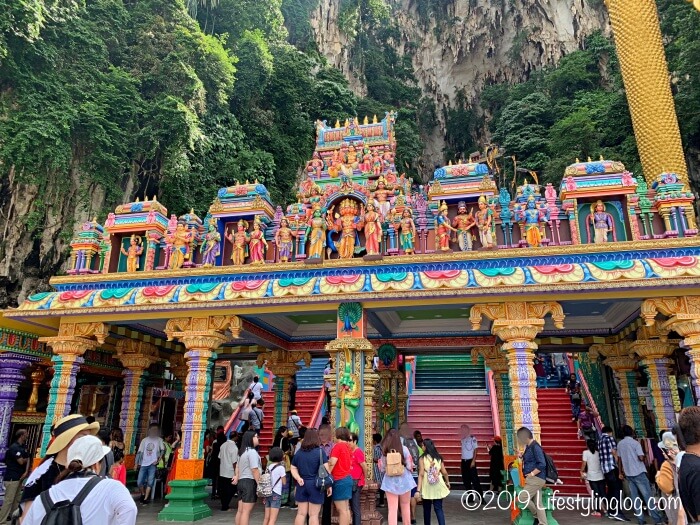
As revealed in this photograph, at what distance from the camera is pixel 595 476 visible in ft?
27.5

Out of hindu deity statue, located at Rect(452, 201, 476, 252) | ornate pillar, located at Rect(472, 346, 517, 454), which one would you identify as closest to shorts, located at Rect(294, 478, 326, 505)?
hindu deity statue, located at Rect(452, 201, 476, 252)

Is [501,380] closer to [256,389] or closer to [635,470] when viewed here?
[635,470]

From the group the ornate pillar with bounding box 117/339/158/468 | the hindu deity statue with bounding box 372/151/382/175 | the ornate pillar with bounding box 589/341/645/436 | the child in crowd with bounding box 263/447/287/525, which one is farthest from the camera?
the ornate pillar with bounding box 117/339/158/468

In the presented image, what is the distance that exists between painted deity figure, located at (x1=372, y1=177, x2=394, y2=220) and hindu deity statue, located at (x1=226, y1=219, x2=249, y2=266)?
289 centimetres

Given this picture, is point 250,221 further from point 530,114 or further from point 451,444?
point 530,114

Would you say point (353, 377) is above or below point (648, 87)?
below

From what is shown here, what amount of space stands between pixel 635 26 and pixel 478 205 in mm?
15638

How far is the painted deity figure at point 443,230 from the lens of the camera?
9.44 metres

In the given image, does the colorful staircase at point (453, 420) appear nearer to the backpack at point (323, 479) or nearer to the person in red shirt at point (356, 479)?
the person in red shirt at point (356, 479)

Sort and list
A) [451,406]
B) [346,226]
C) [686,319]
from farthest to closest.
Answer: [451,406]
[346,226]
[686,319]

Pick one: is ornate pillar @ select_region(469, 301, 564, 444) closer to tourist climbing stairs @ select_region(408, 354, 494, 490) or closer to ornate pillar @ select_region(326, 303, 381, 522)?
ornate pillar @ select_region(326, 303, 381, 522)

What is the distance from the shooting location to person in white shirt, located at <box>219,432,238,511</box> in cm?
938

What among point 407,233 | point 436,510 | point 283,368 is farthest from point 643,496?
point 283,368

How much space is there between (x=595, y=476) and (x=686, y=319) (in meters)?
3.13
